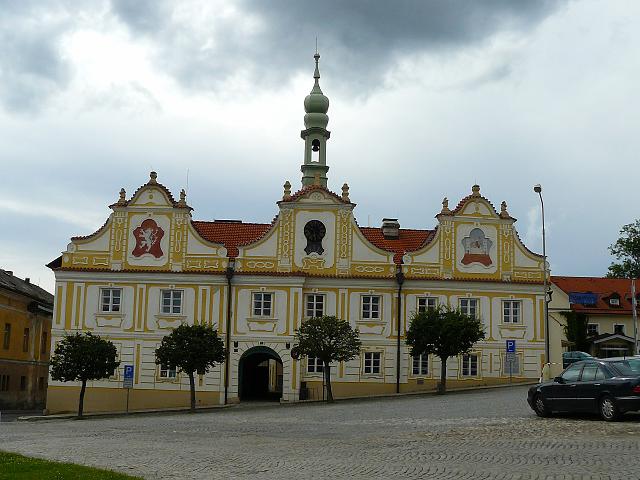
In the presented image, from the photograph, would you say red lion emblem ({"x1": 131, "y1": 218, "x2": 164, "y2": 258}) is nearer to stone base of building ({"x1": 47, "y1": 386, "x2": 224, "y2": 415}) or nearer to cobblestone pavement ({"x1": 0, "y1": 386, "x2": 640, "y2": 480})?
stone base of building ({"x1": 47, "y1": 386, "x2": 224, "y2": 415})

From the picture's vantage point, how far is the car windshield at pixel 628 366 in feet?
74.5

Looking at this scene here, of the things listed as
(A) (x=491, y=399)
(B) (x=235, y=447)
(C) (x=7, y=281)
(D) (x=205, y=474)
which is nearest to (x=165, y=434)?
(B) (x=235, y=447)

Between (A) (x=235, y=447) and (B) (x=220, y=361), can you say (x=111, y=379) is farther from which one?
(A) (x=235, y=447)

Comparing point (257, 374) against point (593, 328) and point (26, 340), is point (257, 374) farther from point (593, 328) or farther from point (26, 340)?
point (593, 328)

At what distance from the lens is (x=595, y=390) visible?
2328 centimetres

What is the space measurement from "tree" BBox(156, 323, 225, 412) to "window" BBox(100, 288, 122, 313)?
7344 millimetres

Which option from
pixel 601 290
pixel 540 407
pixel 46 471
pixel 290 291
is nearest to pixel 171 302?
pixel 290 291

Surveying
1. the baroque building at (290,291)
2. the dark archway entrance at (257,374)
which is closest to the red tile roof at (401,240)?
the baroque building at (290,291)

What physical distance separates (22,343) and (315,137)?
2397 cm

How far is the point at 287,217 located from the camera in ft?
159

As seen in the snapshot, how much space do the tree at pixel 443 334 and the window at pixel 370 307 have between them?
3992 mm

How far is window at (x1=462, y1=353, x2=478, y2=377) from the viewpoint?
48.3 metres

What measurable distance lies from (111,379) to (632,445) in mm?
34345

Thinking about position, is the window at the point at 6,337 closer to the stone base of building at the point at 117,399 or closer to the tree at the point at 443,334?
the stone base of building at the point at 117,399
